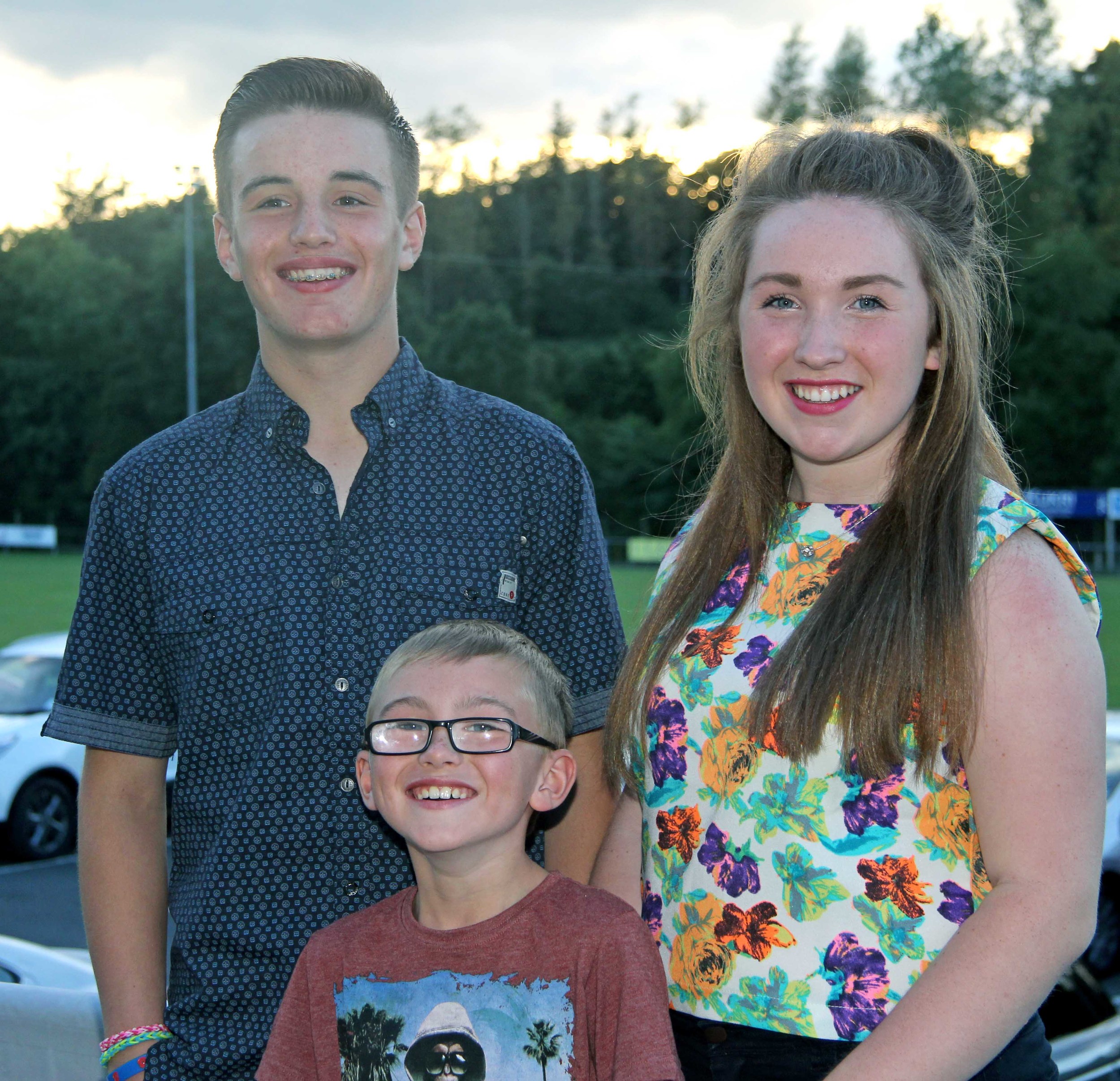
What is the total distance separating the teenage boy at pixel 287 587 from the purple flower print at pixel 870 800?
67 cm

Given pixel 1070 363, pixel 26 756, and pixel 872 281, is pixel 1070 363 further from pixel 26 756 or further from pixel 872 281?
pixel 872 281

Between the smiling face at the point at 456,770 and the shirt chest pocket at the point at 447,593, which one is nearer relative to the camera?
the smiling face at the point at 456,770

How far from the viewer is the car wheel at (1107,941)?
22.7 feet

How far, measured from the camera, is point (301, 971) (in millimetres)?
2020

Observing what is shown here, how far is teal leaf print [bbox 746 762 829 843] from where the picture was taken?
6.16 ft

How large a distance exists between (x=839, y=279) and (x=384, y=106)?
0.99 metres

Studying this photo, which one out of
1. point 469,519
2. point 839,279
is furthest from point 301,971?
point 839,279

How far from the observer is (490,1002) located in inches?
76.0

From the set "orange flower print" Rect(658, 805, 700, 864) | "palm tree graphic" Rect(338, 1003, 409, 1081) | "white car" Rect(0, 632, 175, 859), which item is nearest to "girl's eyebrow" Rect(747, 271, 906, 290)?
"orange flower print" Rect(658, 805, 700, 864)

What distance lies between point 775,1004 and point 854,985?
0.13 meters

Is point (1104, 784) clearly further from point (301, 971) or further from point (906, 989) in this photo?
point (301, 971)

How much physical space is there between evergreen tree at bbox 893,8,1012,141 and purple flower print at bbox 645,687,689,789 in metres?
69.1

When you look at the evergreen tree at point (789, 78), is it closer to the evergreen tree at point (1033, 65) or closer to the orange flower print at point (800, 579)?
the evergreen tree at point (1033, 65)

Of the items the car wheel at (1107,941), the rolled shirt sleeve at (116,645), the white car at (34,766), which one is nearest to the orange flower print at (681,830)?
the rolled shirt sleeve at (116,645)
